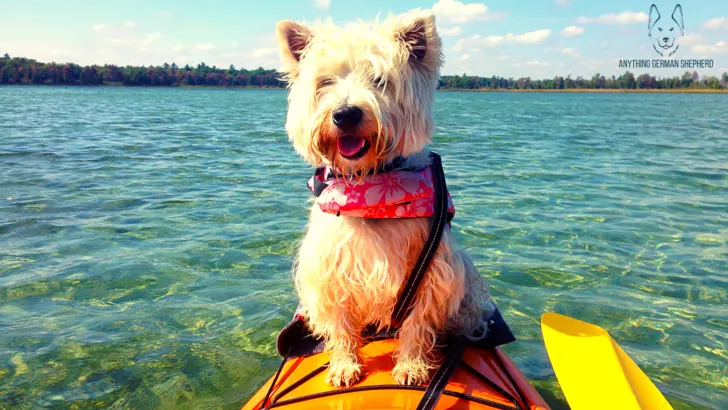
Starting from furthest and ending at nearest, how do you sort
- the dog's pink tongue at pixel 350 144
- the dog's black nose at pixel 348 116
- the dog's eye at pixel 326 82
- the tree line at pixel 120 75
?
the tree line at pixel 120 75
the dog's eye at pixel 326 82
the dog's pink tongue at pixel 350 144
the dog's black nose at pixel 348 116

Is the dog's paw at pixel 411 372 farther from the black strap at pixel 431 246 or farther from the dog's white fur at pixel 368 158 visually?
the black strap at pixel 431 246

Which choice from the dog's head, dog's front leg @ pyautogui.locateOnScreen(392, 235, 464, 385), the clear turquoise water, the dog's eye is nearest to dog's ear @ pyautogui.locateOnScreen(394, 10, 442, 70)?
the dog's head

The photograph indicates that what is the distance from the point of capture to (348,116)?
270 centimetres

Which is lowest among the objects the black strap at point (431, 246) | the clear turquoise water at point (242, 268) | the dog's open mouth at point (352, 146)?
the clear turquoise water at point (242, 268)

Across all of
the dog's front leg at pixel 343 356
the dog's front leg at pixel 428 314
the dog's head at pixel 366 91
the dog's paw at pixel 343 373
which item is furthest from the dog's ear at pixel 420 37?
the dog's paw at pixel 343 373

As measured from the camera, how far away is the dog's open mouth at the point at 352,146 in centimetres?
279

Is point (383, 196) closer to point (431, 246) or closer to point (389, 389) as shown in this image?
point (431, 246)

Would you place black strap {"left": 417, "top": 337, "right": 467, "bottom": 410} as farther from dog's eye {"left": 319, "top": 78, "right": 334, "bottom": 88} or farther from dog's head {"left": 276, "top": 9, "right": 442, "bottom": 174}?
dog's eye {"left": 319, "top": 78, "right": 334, "bottom": 88}

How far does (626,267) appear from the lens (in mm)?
6820

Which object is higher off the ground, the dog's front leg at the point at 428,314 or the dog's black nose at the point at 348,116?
the dog's black nose at the point at 348,116

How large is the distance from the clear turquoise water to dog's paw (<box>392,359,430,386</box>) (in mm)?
1738

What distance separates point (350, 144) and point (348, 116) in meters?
0.16

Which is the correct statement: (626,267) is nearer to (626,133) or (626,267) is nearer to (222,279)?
(222,279)

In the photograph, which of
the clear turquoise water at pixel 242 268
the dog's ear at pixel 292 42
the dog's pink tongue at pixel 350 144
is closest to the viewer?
A: the dog's pink tongue at pixel 350 144
